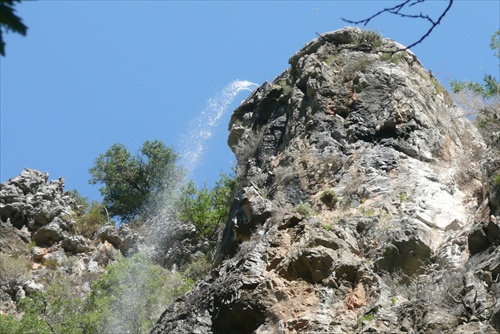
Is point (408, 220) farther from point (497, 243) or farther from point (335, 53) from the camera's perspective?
point (335, 53)

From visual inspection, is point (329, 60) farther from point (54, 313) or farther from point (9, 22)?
point (9, 22)

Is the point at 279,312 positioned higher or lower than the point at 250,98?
lower

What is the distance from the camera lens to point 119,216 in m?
35.2

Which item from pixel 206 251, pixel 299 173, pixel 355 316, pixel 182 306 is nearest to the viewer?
pixel 355 316

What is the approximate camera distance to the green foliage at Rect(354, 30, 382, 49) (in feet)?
65.8

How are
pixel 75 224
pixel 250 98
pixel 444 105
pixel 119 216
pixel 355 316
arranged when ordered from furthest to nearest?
pixel 119 216
pixel 75 224
pixel 250 98
pixel 444 105
pixel 355 316

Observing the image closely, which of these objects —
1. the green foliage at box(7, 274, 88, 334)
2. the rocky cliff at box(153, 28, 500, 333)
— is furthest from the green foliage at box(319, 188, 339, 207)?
the green foliage at box(7, 274, 88, 334)

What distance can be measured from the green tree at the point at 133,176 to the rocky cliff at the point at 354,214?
1478 cm

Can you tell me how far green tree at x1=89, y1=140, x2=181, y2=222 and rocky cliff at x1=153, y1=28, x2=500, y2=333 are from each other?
14.8 m

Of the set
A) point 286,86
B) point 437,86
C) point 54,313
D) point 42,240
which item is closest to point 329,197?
point 286,86

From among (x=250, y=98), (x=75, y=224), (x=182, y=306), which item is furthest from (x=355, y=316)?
(x=75, y=224)

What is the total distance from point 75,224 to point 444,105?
1441 cm

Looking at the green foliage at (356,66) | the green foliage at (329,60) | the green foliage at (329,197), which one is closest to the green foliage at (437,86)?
the green foliage at (356,66)

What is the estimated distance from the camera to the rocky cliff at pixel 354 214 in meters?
11.5
